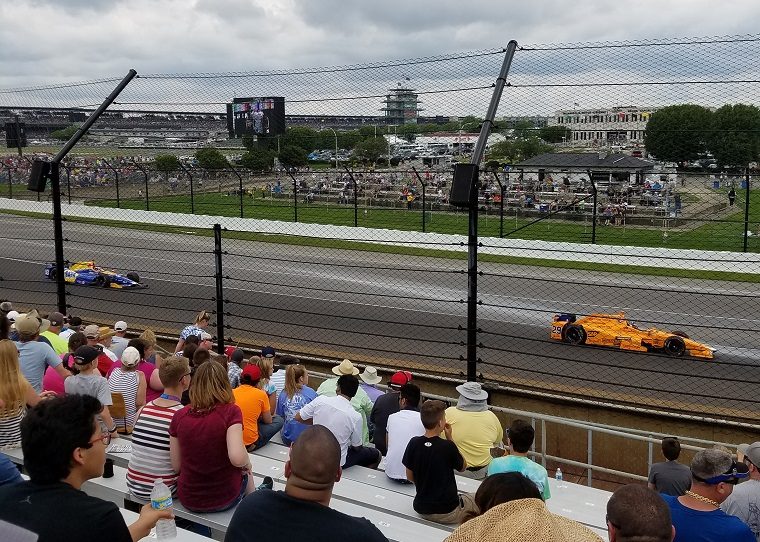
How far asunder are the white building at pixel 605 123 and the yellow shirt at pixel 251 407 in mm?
4791

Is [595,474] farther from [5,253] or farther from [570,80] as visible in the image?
[5,253]

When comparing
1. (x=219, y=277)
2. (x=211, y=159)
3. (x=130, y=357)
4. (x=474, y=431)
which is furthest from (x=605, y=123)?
(x=211, y=159)

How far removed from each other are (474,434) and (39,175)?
777cm

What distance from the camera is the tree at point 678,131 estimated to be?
28.5 ft

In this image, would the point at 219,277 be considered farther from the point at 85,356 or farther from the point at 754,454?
the point at 754,454

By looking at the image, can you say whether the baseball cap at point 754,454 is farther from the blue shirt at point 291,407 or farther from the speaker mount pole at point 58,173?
the speaker mount pole at point 58,173

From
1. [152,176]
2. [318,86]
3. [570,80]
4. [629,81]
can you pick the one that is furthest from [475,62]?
[152,176]

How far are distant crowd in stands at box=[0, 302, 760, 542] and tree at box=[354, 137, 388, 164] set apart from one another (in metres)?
4.43

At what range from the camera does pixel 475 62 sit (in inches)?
347

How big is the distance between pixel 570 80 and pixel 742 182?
7463mm

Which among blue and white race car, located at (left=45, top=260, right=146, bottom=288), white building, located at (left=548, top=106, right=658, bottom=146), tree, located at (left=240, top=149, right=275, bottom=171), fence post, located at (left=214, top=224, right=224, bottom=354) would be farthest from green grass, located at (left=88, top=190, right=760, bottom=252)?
fence post, located at (left=214, top=224, right=224, bottom=354)

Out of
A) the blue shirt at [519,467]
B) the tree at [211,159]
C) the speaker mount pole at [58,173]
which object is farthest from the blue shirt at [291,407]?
the tree at [211,159]

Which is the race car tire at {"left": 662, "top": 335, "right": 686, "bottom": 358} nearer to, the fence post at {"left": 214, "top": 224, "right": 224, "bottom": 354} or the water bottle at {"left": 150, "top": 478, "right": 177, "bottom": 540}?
the fence post at {"left": 214, "top": 224, "right": 224, "bottom": 354}

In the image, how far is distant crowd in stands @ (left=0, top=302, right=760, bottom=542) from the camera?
2637 millimetres
